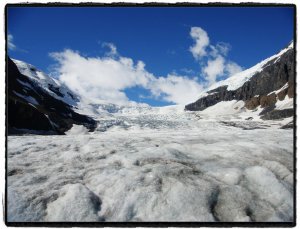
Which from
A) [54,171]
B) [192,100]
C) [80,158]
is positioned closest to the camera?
[54,171]

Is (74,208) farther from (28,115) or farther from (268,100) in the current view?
(268,100)

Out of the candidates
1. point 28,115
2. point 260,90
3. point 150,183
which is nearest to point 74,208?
point 150,183

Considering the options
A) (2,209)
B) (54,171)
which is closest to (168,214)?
(54,171)

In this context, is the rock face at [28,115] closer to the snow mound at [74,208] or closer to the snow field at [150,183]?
the snow field at [150,183]

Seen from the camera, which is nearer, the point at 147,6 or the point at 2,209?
the point at 2,209

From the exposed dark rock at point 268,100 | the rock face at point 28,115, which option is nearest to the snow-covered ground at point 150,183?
the rock face at point 28,115

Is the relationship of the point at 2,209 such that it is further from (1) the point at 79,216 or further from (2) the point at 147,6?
(2) the point at 147,6
